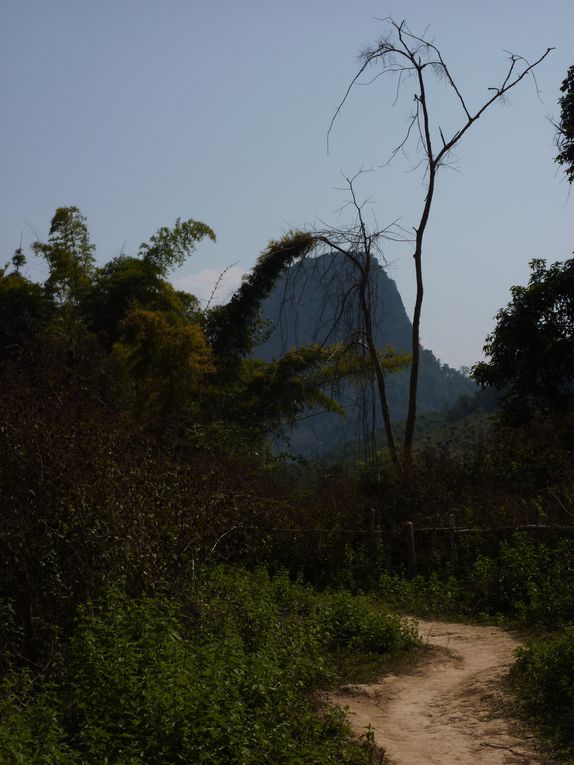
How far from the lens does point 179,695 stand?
5336 mm

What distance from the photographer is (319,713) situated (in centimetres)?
664

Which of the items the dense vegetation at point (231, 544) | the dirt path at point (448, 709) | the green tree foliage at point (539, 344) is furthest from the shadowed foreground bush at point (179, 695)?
the green tree foliage at point (539, 344)

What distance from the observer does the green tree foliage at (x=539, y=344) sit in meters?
17.1

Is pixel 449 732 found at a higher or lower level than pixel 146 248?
lower

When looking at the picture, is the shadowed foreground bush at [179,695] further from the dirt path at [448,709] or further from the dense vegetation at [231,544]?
the dirt path at [448,709]

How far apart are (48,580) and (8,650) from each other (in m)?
0.65

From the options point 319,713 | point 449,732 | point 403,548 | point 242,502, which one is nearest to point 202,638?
point 319,713

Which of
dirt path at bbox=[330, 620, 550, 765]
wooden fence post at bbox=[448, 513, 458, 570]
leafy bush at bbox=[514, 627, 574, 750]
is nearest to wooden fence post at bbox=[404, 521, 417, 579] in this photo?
wooden fence post at bbox=[448, 513, 458, 570]

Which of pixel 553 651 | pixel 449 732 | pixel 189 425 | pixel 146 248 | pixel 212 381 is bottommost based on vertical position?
pixel 449 732

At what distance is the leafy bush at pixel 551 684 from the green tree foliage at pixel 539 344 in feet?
32.3

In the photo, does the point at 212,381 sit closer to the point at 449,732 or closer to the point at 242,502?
the point at 242,502

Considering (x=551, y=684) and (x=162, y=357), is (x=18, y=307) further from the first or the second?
(x=551, y=684)

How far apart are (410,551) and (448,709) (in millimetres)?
5761

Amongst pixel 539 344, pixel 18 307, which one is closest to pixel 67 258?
pixel 18 307
